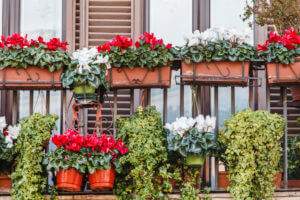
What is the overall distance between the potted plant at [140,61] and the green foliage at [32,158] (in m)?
0.85

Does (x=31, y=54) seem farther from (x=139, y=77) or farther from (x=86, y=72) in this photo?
(x=139, y=77)

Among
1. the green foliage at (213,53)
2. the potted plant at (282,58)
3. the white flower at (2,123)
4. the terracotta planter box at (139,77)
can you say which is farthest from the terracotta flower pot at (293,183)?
the white flower at (2,123)

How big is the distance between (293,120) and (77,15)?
2676 millimetres

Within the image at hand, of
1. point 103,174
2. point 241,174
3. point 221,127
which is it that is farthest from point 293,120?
point 103,174

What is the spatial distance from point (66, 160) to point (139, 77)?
1170 millimetres

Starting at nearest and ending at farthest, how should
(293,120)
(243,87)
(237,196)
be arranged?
(237,196)
(243,87)
(293,120)

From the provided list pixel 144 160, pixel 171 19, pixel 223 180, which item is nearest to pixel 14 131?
pixel 144 160

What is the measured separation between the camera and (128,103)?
13.2 metres

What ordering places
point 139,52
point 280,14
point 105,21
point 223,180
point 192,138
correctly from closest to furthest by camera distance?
point 192,138 < point 139,52 < point 223,180 < point 280,14 < point 105,21

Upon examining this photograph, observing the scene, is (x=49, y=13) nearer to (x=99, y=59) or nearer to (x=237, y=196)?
(x=99, y=59)

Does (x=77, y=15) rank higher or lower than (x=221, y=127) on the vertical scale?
higher

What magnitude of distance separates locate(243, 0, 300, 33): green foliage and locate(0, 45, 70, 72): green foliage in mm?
2188

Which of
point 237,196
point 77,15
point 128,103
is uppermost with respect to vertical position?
point 77,15

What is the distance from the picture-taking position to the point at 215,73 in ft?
40.0
